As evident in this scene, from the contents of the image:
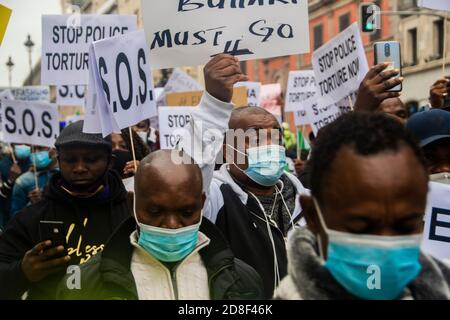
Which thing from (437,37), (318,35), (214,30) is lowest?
(214,30)

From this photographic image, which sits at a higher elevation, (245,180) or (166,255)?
(245,180)

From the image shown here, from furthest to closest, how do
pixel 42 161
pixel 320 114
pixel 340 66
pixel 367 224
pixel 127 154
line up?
pixel 42 161 < pixel 320 114 < pixel 127 154 < pixel 340 66 < pixel 367 224

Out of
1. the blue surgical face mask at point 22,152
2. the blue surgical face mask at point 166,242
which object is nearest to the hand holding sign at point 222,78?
the blue surgical face mask at point 166,242

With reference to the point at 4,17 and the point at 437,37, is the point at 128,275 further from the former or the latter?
the point at 437,37

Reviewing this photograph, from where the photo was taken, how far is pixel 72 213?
3.90 metres

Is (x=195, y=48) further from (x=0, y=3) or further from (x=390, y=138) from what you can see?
(x=390, y=138)

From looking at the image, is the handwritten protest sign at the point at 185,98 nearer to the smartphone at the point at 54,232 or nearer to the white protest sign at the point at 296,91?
the white protest sign at the point at 296,91

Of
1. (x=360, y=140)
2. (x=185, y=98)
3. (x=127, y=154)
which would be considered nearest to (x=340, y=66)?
(x=127, y=154)

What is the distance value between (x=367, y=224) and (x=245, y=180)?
219 cm

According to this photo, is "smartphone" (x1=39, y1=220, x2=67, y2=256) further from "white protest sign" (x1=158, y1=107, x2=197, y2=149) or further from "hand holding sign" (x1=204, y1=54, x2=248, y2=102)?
"white protest sign" (x1=158, y1=107, x2=197, y2=149)

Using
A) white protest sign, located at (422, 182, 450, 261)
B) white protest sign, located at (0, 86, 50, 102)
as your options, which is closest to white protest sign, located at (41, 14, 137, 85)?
white protest sign, located at (422, 182, 450, 261)
